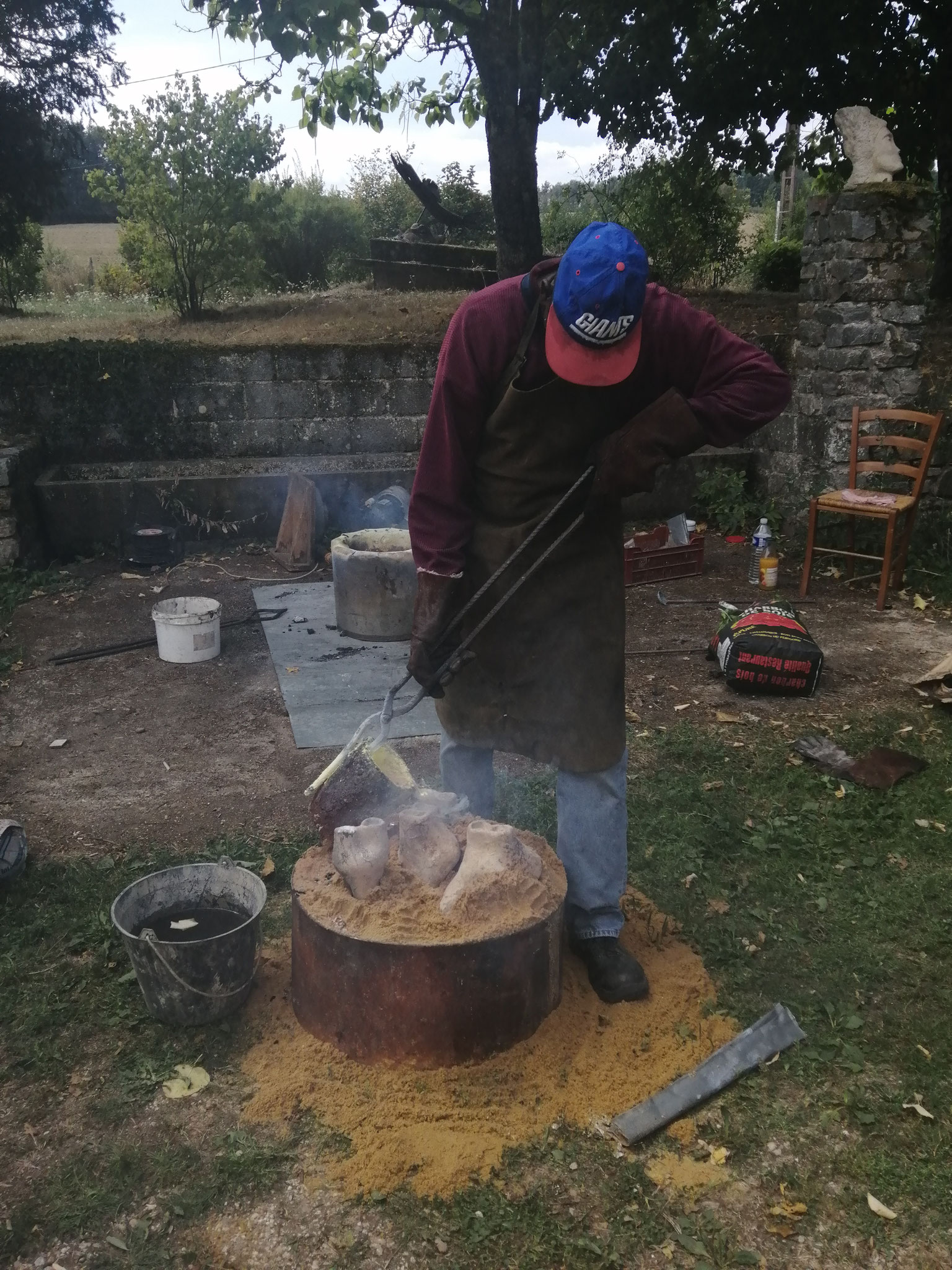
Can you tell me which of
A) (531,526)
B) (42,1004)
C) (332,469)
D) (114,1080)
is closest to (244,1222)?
(114,1080)

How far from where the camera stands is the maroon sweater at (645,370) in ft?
9.17

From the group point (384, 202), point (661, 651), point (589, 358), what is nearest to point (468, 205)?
point (384, 202)

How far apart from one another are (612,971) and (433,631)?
1211 millimetres

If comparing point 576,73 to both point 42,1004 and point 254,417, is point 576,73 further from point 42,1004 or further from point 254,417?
point 42,1004

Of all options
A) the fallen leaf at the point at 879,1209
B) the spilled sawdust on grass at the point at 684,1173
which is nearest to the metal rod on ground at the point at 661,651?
the spilled sawdust on grass at the point at 684,1173

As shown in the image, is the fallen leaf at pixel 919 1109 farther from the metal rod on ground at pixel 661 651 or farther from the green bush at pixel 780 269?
the green bush at pixel 780 269

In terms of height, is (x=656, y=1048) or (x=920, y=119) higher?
(x=920, y=119)

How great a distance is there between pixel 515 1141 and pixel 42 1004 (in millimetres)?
1588

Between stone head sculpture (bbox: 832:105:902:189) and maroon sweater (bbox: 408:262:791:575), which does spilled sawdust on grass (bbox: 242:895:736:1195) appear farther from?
stone head sculpture (bbox: 832:105:902:189)

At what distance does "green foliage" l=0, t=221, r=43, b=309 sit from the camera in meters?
14.2

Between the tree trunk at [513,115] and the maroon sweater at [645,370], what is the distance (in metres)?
6.70

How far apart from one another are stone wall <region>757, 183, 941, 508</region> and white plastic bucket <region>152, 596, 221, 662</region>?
5.34 meters

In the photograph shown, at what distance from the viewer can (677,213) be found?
→ 14.5 meters

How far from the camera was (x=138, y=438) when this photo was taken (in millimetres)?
9195
